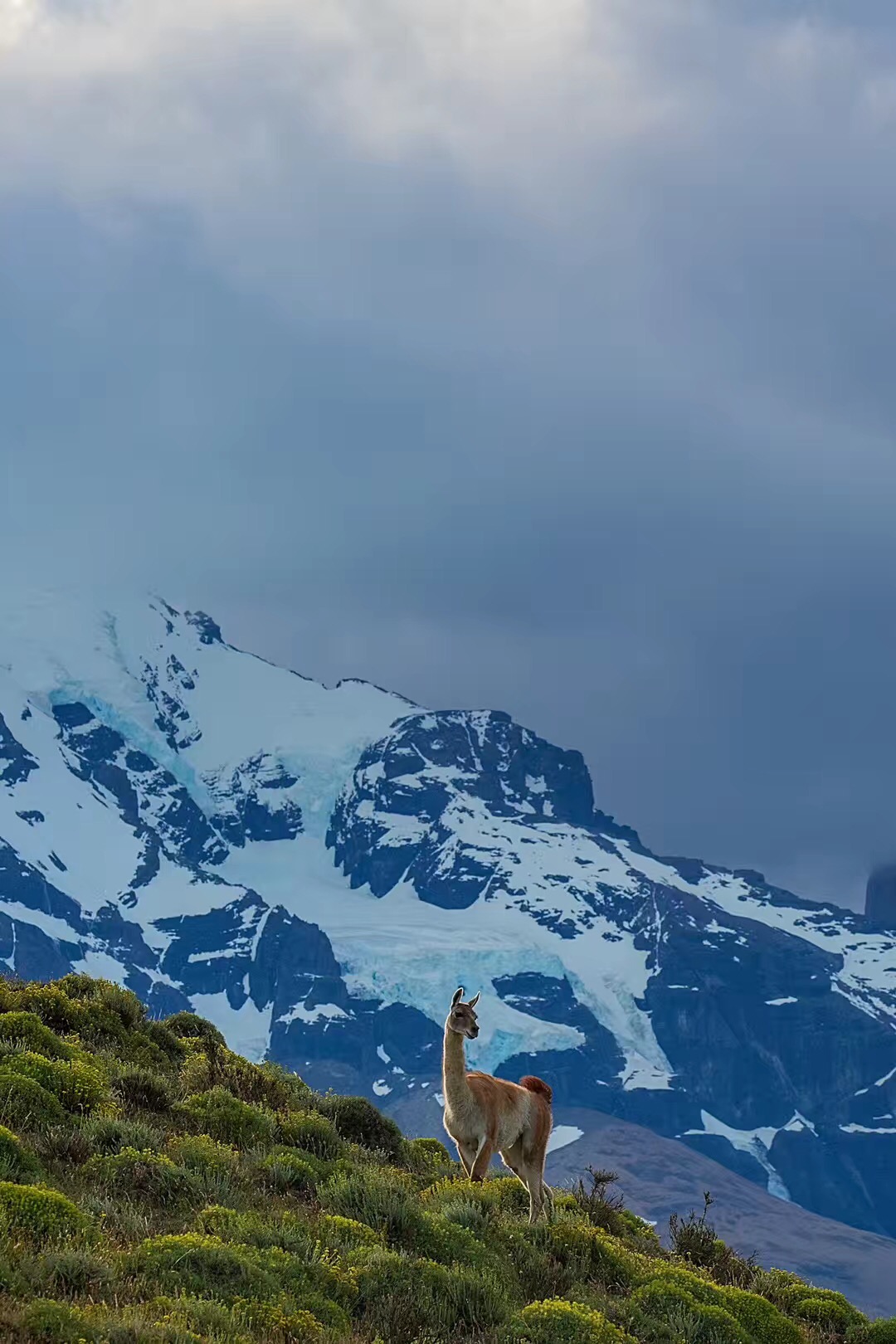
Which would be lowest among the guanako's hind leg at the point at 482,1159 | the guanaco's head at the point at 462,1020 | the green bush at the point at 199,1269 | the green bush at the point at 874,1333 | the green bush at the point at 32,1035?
the green bush at the point at 199,1269

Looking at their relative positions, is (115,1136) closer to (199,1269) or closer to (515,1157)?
(199,1269)

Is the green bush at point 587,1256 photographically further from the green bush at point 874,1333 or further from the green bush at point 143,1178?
the green bush at point 874,1333

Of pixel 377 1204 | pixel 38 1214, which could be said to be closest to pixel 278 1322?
pixel 38 1214

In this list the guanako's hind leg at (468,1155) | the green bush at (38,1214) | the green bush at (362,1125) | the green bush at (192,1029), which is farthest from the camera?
the green bush at (192,1029)

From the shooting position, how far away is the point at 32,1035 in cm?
2783

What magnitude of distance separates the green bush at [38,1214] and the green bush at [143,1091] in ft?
24.5

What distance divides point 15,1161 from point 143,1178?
1674 mm

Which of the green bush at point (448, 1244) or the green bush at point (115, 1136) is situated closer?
the green bush at point (448, 1244)

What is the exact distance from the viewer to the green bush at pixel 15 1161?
819 inches

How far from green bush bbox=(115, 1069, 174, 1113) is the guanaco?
184 inches

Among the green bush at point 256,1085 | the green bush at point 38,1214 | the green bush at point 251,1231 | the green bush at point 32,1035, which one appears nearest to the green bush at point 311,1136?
the green bush at point 256,1085

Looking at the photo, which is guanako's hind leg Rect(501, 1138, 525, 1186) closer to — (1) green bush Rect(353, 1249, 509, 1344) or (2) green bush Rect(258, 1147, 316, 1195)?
Result: (2) green bush Rect(258, 1147, 316, 1195)

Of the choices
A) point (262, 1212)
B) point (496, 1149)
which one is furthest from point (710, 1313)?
point (262, 1212)

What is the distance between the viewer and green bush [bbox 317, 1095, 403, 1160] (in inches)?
Result: 1240
